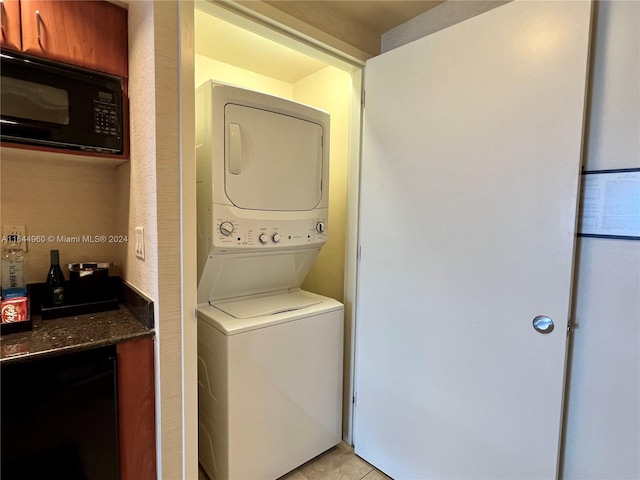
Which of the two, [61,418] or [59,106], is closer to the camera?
[61,418]

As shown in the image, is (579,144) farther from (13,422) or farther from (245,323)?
(13,422)

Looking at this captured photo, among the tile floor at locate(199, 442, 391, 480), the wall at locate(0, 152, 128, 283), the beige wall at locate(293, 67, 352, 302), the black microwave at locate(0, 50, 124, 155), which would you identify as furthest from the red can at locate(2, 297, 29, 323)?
the beige wall at locate(293, 67, 352, 302)

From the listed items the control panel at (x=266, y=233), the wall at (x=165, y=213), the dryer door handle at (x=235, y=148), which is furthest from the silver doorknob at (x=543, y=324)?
the dryer door handle at (x=235, y=148)

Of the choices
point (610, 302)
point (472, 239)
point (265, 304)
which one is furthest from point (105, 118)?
point (610, 302)

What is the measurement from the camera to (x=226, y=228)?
1.54m

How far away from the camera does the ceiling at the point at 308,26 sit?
1551 mm

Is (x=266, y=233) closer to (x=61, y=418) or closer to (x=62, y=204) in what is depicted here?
(x=62, y=204)

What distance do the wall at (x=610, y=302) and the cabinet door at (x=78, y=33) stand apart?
180cm

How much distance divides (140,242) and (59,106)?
22.3 inches

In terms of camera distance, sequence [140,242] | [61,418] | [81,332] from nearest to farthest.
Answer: [61,418]
[81,332]
[140,242]

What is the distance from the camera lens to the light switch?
1.31 meters

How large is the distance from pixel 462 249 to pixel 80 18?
176 cm

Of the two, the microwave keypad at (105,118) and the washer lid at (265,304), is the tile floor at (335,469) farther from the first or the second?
the microwave keypad at (105,118)

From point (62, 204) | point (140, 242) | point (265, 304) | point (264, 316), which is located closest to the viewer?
point (140, 242)
